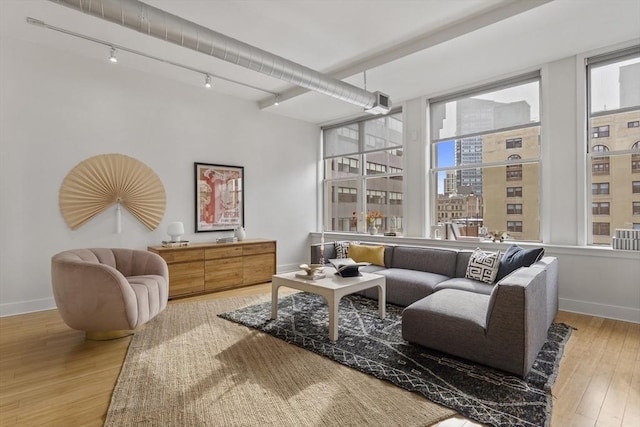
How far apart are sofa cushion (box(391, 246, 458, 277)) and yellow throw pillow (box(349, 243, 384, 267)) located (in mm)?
198

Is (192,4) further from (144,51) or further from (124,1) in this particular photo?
(144,51)

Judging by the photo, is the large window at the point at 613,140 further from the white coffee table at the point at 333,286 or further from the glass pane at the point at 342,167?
the glass pane at the point at 342,167

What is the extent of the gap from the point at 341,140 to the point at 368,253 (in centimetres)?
292

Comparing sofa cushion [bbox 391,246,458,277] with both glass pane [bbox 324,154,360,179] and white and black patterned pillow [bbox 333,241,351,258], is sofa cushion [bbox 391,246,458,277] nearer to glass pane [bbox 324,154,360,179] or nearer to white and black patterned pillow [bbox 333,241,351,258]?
white and black patterned pillow [bbox 333,241,351,258]

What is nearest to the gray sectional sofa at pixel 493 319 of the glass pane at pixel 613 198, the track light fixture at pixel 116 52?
the glass pane at pixel 613 198

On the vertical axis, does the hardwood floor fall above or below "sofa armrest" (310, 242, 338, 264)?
below

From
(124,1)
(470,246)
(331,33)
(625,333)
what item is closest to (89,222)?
(124,1)

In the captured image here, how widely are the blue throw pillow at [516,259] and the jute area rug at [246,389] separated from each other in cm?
210

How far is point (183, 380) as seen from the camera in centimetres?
245

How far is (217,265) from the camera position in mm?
5172

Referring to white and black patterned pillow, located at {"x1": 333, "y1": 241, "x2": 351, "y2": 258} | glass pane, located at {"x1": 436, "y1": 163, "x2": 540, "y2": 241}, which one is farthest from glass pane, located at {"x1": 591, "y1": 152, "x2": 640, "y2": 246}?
white and black patterned pillow, located at {"x1": 333, "y1": 241, "x2": 351, "y2": 258}

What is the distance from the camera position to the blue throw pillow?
11.4 ft

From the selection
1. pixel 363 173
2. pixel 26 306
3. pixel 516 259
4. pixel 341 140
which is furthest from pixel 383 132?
pixel 26 306

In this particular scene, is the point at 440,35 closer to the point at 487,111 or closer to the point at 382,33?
the point at 382,33
